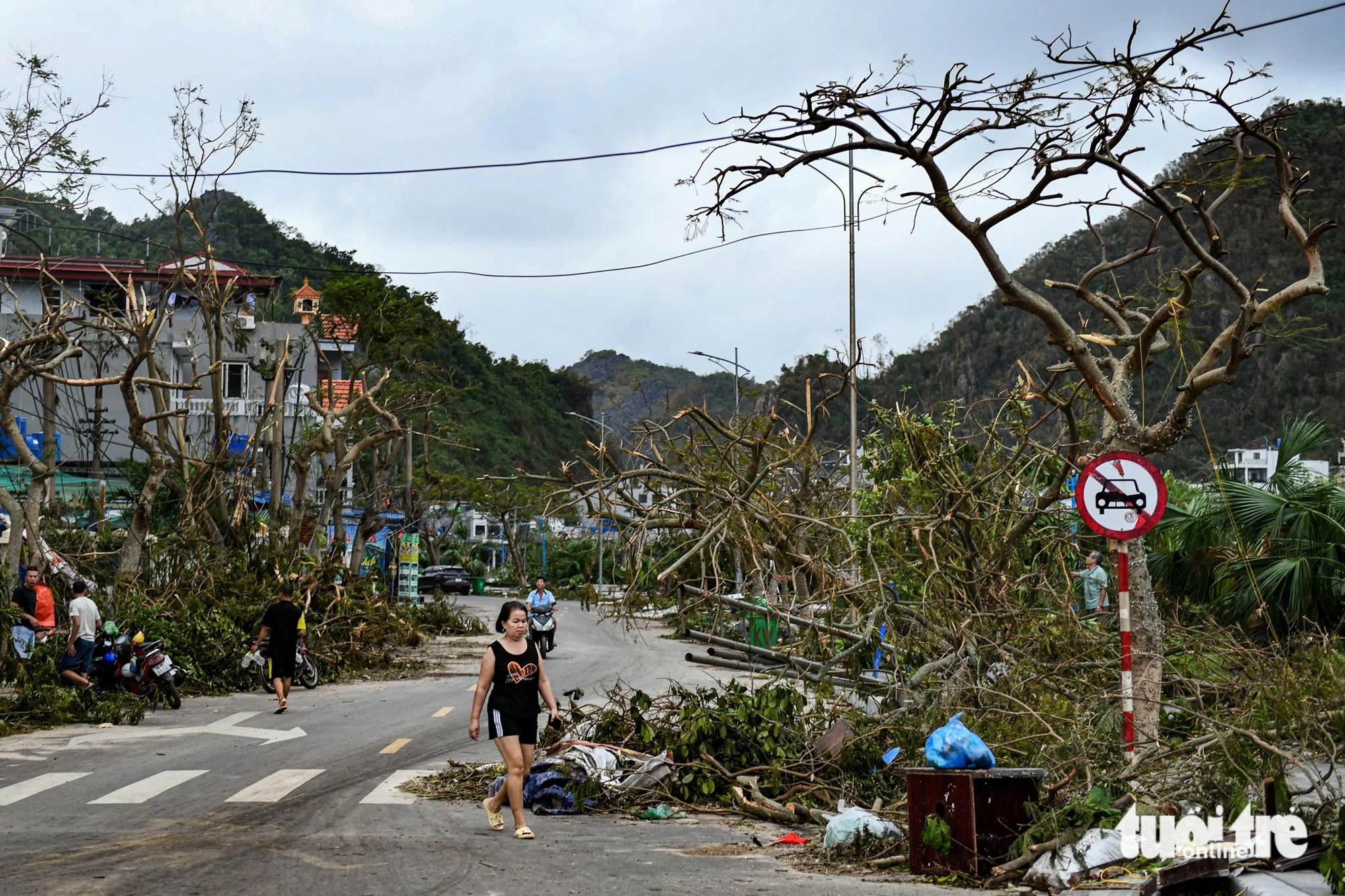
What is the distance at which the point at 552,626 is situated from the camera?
27.7 metres

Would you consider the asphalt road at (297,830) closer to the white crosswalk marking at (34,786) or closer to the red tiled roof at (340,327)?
the white crosswalk marking at (34,786)

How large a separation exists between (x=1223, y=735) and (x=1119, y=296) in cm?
552

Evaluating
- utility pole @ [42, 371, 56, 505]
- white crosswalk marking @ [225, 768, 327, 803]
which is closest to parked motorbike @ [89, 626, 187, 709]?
utility pole @ [42, 371, 56, 505]

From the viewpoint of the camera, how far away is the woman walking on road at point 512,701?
930cm

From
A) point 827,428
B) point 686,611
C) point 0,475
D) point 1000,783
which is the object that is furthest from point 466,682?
point 827,428

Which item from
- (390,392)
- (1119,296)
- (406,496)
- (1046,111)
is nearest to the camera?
(1046,111)

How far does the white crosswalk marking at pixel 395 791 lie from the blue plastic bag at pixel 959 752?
471 centimetres

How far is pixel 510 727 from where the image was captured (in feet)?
30.7

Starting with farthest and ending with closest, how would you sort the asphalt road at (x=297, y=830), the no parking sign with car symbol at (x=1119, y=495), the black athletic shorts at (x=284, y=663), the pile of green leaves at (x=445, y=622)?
1. the pile of green leaves at (x=445, y=622)
2. the black athletic shorts at (x=284, y=663)
3. the no parking sign with car symbol at (x=1119, y=495)
4. the asphalt road at (x=297, y=830)

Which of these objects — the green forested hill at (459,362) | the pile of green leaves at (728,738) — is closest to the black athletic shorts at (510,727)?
the pile of green leaves at (728,738)

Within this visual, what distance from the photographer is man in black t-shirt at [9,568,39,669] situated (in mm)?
17219

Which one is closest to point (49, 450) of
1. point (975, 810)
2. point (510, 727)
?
point (510, 727)

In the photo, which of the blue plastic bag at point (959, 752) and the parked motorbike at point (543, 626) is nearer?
the blue plastic bag at point (959, 752)

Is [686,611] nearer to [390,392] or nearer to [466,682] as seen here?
[466,682]
